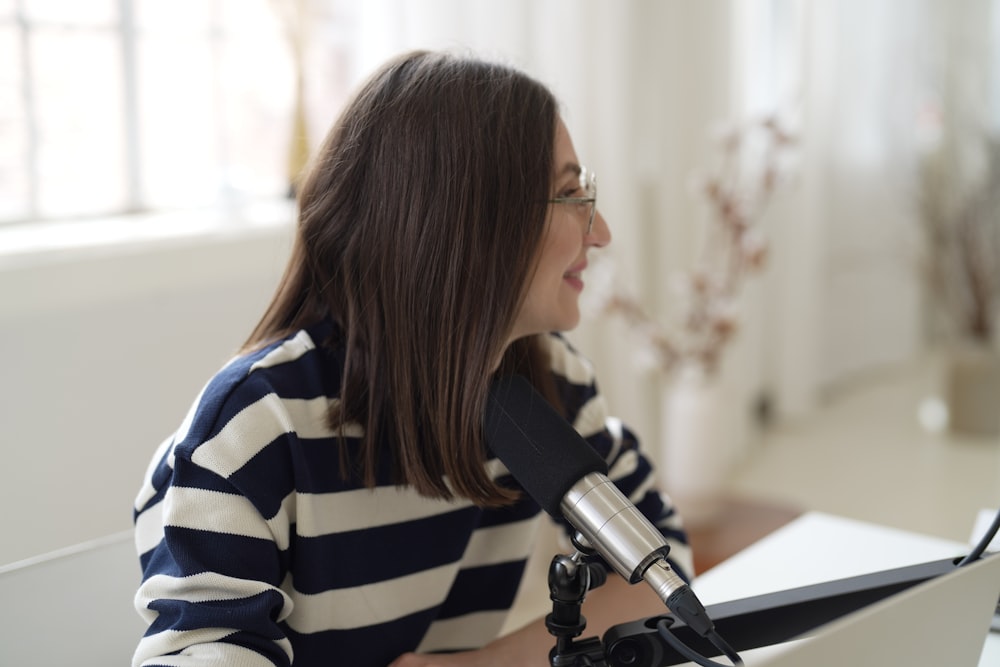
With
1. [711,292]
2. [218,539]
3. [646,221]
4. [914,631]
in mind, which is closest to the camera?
[914,631]

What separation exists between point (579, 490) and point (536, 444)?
7 cm

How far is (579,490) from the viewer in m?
0.79

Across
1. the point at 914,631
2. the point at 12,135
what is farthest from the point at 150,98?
the point at 914,631

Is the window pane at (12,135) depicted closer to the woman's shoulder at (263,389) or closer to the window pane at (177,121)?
the window pane at (177,121)

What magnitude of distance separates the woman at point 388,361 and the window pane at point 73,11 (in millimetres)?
1241

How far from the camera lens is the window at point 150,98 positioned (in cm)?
202

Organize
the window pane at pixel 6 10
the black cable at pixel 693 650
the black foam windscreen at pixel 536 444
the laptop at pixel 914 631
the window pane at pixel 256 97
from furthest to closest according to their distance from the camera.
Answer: the window pane at pixel 256 97
the window pane at pixel 6 10
the black foam windscreen at pixel 536 444
the black cable at pixel 693 650
the laptop at pixel 914 631

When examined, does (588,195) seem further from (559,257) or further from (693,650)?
(693,650)

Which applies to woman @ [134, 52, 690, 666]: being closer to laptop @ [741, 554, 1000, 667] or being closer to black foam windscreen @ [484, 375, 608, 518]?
black foam windscreen @ [484, 375, 608, 518]

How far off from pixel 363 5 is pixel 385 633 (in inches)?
59.1

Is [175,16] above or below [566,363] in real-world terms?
above

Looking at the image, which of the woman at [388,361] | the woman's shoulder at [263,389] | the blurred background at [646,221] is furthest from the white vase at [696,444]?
the woman's shoulder at [263,389]

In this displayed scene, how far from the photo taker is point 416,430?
1.02 m

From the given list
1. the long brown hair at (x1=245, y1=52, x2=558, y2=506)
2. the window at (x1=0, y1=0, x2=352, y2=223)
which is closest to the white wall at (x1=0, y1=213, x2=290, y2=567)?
the window at (x1=0, y1=0, x2=352, y2=223)
